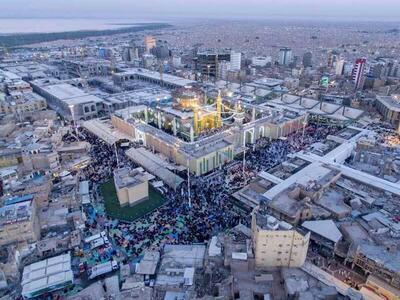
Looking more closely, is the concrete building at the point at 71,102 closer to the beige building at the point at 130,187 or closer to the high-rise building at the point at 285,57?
the beige building at the point at 130,187

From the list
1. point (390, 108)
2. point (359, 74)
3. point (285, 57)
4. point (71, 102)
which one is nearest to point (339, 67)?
point (359, 74)

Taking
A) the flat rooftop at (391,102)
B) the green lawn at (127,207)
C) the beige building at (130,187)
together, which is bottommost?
the green lawn at (127,207)

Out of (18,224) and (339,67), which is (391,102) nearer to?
(339,67)

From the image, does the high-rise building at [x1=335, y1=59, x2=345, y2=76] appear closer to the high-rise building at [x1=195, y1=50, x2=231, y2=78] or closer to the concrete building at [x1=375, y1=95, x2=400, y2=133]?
the high-rise building at [x1=195, y1=50, x2=231, y2=78]

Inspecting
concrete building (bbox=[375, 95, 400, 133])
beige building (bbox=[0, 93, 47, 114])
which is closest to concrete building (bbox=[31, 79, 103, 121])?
beige building (bbox=[0, 93, 47, 114])

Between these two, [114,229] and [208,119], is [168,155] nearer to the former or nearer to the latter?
[208,119]

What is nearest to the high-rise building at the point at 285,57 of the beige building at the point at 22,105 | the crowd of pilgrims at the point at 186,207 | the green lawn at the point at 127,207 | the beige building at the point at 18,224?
the crowd of pilgrims at the point at 186,207
